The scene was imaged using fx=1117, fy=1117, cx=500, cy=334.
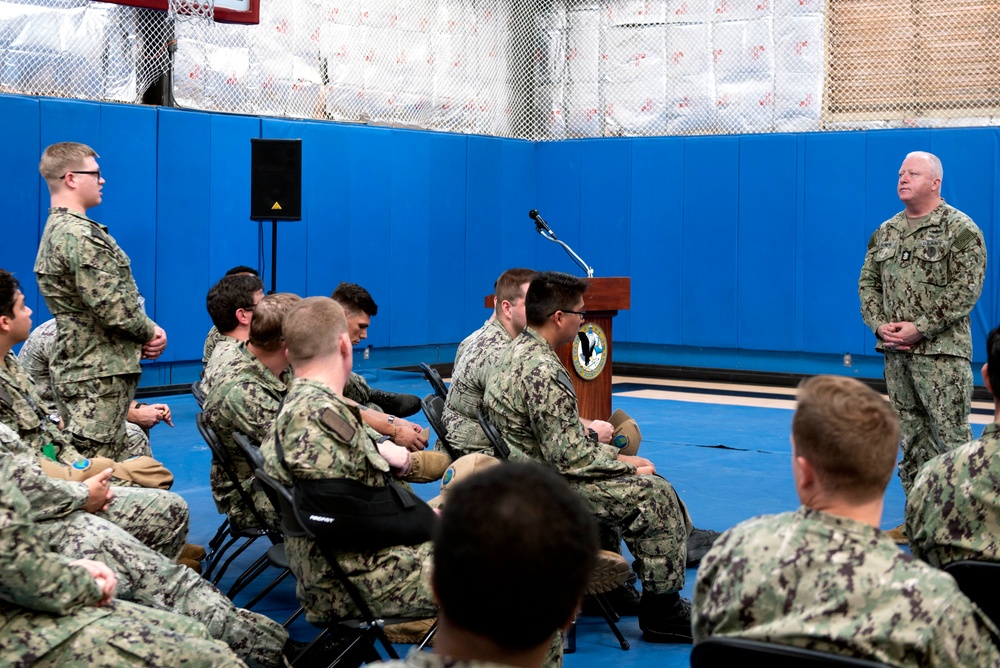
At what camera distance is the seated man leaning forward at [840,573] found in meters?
1.88

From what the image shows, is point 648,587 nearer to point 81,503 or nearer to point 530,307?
point 530,307

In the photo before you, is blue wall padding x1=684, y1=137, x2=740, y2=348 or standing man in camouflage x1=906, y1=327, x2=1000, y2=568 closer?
standing man in camouflage x1=906, y1=327, x2=1000, y2=568

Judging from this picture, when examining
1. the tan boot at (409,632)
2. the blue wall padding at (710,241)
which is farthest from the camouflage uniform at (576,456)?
the blue wall padding at (710,241)

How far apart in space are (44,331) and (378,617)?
3036mm

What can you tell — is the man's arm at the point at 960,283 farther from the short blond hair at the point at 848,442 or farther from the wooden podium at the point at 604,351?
the short blond hair at the point at 848,442

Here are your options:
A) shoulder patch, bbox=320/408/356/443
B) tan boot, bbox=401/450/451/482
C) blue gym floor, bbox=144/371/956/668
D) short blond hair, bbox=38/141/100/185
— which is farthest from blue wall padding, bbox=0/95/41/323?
shoulder patch, bbox=320/408/356/443

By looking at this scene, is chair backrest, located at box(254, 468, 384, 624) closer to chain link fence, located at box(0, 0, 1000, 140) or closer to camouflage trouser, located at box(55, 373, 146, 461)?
camouflage trouser, located at box(55, 373, 146, 461)

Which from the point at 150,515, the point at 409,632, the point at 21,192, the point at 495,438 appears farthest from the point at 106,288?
the point at 21,192

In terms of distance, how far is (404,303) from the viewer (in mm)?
11805

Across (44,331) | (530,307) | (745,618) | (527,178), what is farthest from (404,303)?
(745,618)

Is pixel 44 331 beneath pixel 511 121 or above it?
beneath

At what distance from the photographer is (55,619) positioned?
2416 millimetres

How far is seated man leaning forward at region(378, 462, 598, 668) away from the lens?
4.30ft

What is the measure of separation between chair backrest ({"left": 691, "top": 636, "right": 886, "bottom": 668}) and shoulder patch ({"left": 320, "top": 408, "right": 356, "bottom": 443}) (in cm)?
138
